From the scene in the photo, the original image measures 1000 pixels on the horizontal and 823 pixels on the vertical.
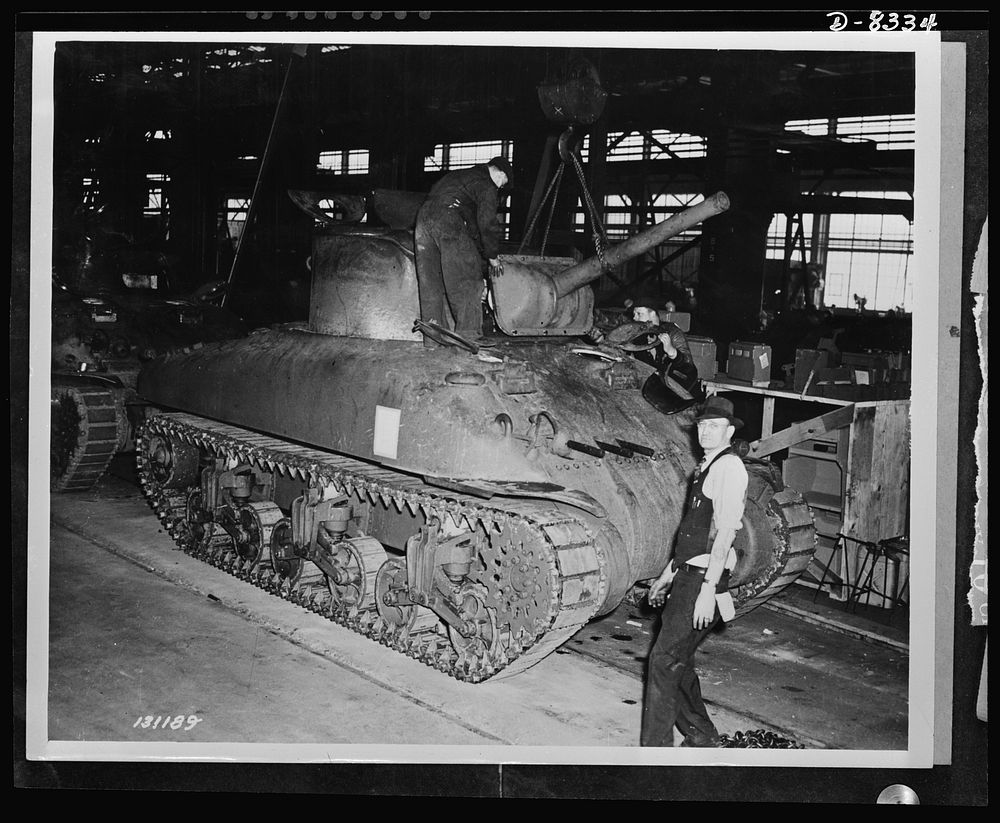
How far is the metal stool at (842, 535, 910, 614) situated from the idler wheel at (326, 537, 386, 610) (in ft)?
14.3

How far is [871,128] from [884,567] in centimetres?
A: 662

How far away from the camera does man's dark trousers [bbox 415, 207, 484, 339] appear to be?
8227mm

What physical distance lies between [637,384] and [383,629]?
2832 mm

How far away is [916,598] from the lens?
5891 mm

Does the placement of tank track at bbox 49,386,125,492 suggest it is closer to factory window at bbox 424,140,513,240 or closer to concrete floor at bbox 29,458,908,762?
concrete floor at bbox 29,458,908,762

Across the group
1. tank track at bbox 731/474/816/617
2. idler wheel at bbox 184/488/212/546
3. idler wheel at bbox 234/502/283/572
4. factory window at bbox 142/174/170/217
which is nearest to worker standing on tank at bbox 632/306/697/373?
tank track at bbox 731/474/816/617

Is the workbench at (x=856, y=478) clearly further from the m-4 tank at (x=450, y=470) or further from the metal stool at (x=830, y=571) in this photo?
the m-4 tank at (x=450, y=470)

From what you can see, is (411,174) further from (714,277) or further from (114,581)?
(114,581)

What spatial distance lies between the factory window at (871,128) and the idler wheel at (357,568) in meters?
4.91

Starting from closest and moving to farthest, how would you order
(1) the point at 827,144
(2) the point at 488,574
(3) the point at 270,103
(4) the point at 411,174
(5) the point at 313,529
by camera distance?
(2) the point at 488,574 → (5) the point at 313,529 → (3) the point at 270,103 → (1) the point at 827,144 → (4) the point at 411,174

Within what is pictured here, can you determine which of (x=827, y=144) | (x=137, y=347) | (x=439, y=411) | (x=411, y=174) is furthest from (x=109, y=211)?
(x=827, y=144)

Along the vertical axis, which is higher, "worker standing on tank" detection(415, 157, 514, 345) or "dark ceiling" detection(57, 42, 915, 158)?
"dark ceiling" detection(57, 42, 915, 158)

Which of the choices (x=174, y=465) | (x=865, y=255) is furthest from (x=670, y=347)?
(x=865, y=255)

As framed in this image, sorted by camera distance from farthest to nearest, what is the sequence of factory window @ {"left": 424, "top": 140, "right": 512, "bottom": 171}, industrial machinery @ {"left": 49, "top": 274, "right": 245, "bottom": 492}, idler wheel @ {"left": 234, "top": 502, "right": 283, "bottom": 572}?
factory window @ {"left": 424, "top": 140, "right": 512, "bottom": 171}, industrial machinery @ {"left": 49, "top": 274, "right": 245, "bottom": 492}, idler wheel @ {"left": 234, "top": 502, "right": 283, "bottom": 572}
